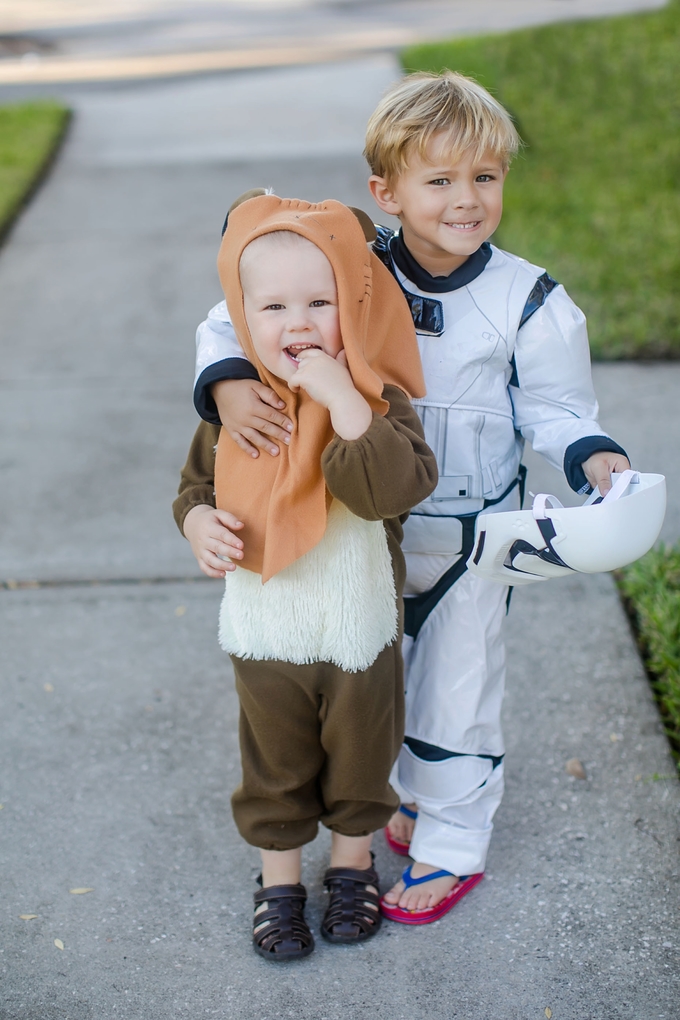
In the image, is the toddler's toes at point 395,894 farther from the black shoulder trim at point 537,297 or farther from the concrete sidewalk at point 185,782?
the black shoulder trim at point 537,297

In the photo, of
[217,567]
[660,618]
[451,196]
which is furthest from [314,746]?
[660,618]

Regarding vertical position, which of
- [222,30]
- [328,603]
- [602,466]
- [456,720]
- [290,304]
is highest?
[222,30]

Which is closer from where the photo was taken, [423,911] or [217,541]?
[217,541]

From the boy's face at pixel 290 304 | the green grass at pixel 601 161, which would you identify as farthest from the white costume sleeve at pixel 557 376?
the green grass at pixel 601 161

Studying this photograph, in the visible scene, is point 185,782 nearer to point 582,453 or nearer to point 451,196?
point 582,453

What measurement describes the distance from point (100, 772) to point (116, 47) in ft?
44.9

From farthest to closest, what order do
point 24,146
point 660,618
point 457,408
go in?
point 24,146
point 660,618
point 457,408

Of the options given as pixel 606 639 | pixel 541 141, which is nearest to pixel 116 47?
pixel 541 141

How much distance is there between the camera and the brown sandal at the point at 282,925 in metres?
2.06

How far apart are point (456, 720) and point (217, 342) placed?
35.5 inches

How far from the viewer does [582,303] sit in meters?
4.85

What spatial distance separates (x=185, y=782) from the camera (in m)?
2.54

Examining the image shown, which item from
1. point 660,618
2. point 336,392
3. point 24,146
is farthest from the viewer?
point 24,146

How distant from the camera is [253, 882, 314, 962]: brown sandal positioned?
2.06m
